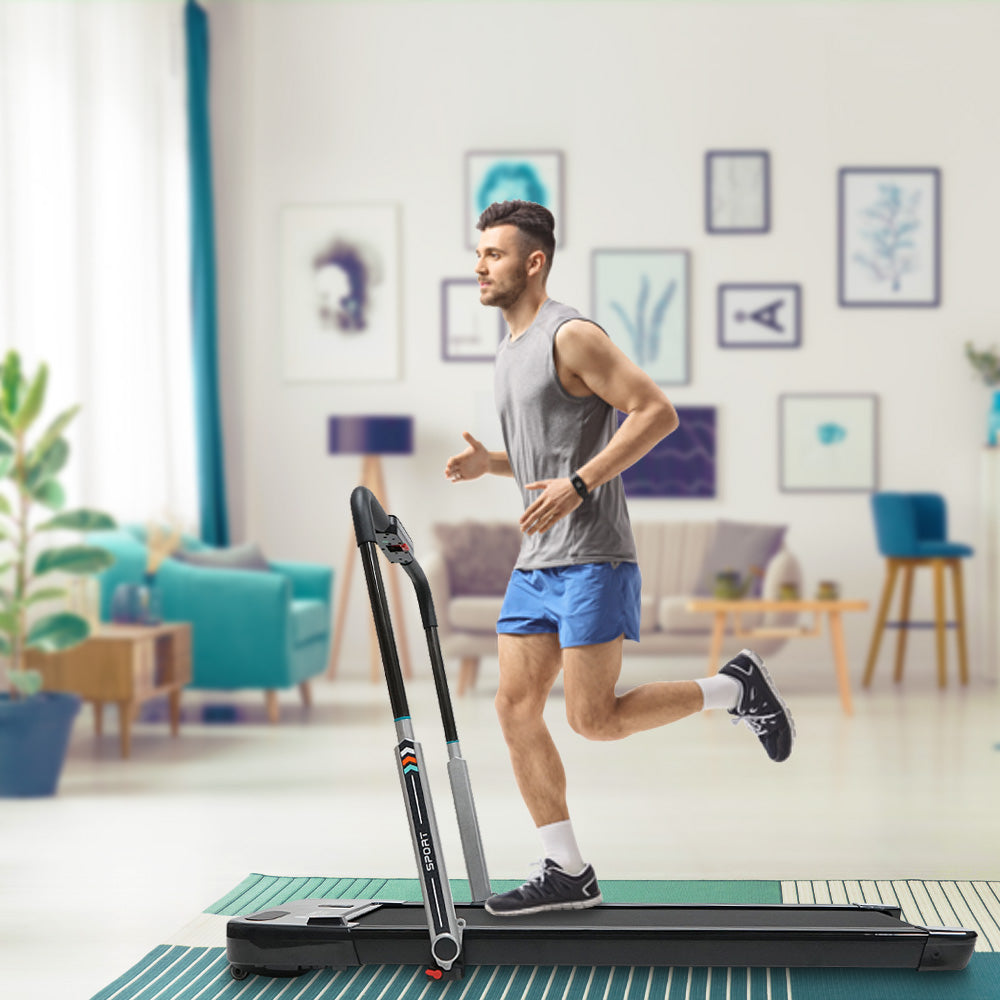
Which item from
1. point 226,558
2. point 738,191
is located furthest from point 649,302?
point 226,558

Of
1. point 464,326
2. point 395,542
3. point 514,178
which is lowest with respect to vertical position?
point 395,542

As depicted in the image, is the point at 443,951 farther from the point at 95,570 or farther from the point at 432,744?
the point at 432,744

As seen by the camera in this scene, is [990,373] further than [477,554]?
Yes

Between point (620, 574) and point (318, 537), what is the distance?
213 inches

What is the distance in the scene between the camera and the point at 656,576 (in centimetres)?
731

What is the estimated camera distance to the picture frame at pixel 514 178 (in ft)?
25.2

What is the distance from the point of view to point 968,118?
757cm

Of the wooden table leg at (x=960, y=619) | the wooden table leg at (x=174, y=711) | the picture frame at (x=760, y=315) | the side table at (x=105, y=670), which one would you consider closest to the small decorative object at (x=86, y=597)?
the side table at (x=105, y=670)

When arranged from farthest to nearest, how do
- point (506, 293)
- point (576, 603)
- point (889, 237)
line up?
→ 1. point (889, 237)
2. point (506, 293)
3. point (576, 603)

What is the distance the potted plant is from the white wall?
3.48m

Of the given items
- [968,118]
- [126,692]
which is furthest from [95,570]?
[968,118]

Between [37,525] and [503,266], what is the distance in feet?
7.44

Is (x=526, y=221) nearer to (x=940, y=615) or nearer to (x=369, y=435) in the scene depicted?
(x=369, y=435)

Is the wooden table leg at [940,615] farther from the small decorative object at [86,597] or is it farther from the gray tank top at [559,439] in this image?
the gray tank top at [559,439]
